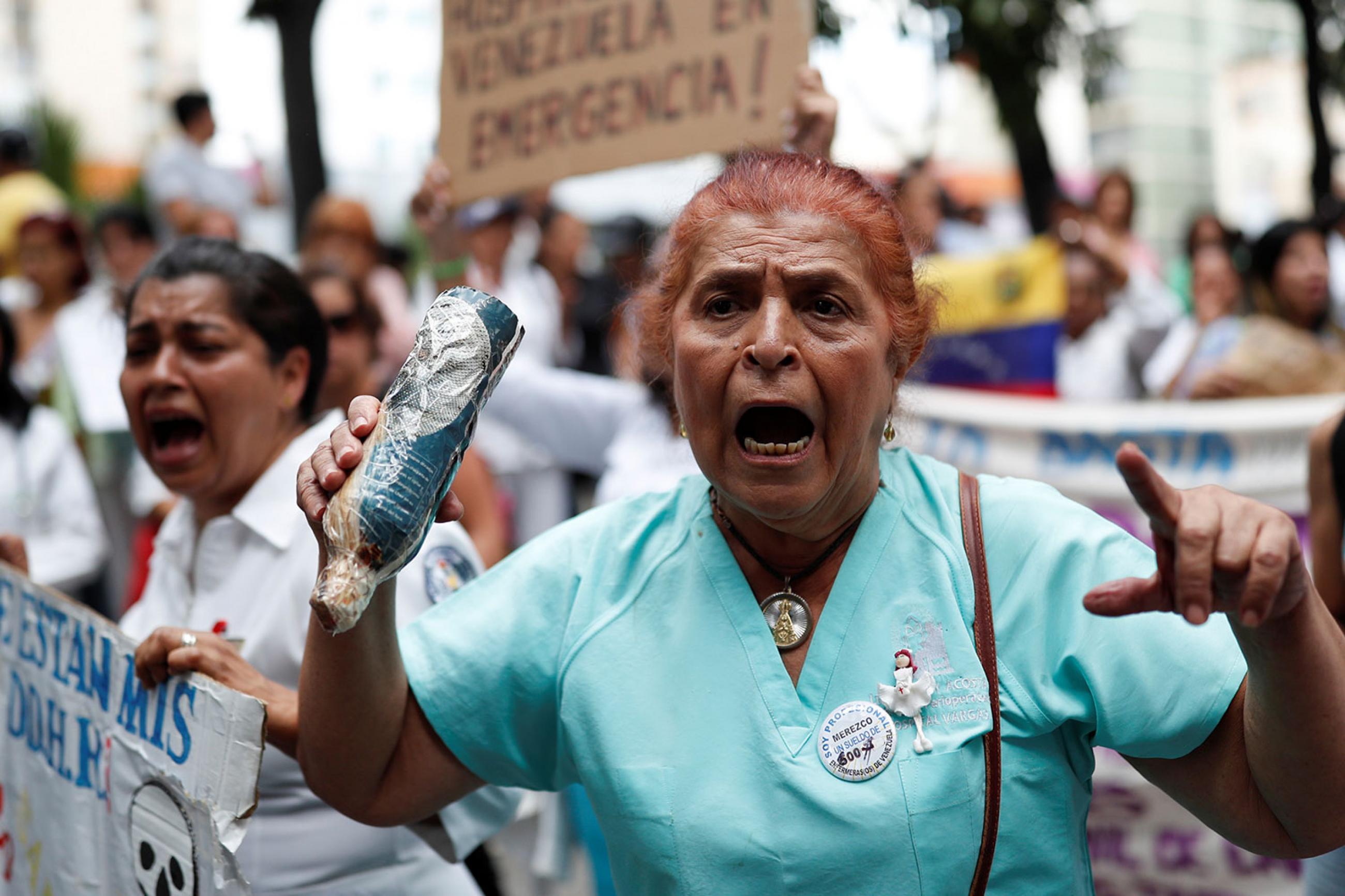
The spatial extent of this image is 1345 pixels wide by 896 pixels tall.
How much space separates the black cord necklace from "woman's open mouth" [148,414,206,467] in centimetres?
122

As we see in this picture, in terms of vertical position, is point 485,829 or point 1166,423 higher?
point 1166,423

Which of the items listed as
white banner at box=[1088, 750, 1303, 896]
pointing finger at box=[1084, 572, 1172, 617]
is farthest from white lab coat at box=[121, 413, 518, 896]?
white banner at box=[1088, 750, 1303, 896]

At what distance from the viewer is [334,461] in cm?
182

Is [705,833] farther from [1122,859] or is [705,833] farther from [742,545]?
[1122,859]

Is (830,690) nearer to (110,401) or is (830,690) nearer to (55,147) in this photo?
(110,401)

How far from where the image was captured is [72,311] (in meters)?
6.07

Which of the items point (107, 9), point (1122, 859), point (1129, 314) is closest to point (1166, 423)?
point (1122, 859)

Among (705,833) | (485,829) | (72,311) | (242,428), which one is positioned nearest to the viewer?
(705,833)

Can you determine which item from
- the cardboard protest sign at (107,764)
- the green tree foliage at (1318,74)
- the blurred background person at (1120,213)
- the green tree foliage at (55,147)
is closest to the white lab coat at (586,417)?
the cardboard protest sign at (107,764)

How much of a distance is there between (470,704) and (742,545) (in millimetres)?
496

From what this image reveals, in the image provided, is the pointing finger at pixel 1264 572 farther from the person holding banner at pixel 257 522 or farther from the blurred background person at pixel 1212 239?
the blurred background person at pixel 1212 239

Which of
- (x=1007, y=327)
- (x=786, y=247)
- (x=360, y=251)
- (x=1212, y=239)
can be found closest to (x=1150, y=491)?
→ (x=786, y=247)

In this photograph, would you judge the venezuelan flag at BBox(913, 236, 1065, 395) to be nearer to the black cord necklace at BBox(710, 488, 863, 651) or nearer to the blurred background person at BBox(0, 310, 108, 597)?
the blurred background person at BBox(0, 310, 108, 597)

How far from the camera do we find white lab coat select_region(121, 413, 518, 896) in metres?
2.52
